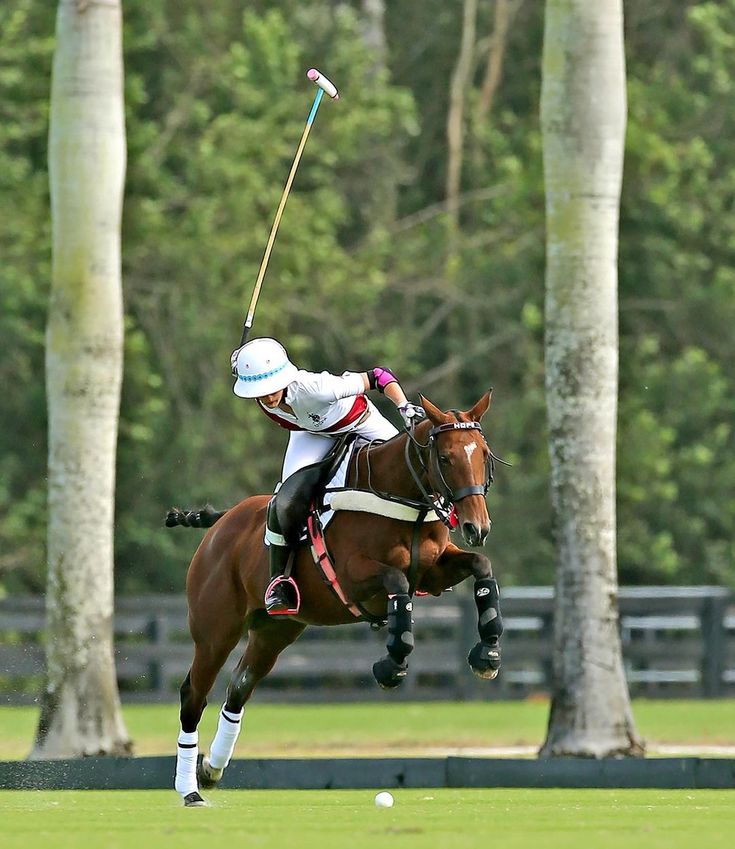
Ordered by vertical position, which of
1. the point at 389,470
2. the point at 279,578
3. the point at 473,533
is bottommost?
the point at 473,533

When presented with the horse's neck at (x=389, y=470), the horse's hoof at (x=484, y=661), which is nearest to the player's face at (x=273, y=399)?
the horse's neck at (x=389, y=470)

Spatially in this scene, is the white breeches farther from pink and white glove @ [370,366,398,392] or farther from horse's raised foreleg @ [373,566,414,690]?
horse's raised foreleg @ [373,566,414,690]

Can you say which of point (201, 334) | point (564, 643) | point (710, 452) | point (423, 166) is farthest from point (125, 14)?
point (564, 643)

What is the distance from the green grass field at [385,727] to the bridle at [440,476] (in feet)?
16.5

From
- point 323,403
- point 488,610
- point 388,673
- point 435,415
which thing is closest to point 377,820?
point 388,673

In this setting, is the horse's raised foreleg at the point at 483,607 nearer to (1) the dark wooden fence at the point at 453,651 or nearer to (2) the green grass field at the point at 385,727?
(2) the green grass field at the point at 385,727

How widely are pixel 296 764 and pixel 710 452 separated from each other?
14.5 m

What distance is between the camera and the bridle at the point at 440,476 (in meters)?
8.91

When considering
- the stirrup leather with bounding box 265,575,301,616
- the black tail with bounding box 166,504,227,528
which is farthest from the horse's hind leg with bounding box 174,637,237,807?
the stirrup leather with bounding box 265,575,301,616

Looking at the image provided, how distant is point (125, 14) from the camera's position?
2509cm

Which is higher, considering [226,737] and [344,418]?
[344,418]

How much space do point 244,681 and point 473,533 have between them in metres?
2.38

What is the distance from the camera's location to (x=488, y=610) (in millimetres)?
9031

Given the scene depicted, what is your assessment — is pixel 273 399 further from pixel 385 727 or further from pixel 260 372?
pixel 385 727
